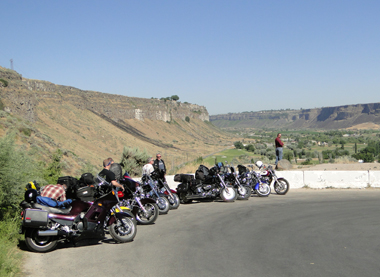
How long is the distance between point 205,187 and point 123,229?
238 inches

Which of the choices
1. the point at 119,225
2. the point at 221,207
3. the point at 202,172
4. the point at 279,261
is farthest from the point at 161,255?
the point at 202,172

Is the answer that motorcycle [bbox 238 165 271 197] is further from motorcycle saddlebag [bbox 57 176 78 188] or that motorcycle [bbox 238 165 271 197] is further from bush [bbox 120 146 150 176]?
bush [bbox 120 146 150 176]

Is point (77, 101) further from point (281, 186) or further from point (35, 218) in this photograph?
point (35, 218)

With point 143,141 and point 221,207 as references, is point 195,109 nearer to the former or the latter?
point 143,141

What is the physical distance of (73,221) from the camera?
26.7 feet

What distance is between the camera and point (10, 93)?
176 ft

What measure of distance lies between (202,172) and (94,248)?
6797 millimetres

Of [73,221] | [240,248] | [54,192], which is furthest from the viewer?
[54,192]

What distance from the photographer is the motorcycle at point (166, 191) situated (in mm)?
12359

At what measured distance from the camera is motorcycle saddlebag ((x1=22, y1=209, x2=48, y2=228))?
295 inches

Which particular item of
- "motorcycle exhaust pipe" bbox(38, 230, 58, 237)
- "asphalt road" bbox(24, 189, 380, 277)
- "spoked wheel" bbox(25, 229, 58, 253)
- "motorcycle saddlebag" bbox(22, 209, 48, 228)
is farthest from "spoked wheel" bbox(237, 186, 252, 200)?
"motorcycle saddlebag" bbox(22, 209, 48, 228)

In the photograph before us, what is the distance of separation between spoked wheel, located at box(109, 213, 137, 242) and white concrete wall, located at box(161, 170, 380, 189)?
362 inches

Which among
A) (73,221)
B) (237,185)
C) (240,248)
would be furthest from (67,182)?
(237,185)

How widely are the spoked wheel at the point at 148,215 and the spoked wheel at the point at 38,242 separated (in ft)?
9.80
